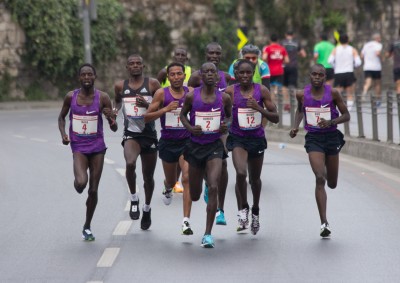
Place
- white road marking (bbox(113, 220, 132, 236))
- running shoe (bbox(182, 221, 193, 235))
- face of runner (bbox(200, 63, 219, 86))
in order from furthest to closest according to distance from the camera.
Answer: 1. white road marking (bbox(113, 220, 132, 236))
2. running shoe (bbox(182, 221, 193, 235))
3. face of runner (bbox(200, 63, 219, 86))

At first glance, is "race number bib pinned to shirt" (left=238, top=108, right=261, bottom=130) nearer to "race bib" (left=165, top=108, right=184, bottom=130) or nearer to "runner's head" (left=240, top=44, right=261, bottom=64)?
"race bib" (left=165, top=108, right=184, bottom=130)

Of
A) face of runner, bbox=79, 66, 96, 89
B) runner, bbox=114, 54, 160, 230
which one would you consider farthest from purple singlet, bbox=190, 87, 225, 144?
runner, bbox=114, 54, 160, 230

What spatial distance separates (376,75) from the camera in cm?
3238

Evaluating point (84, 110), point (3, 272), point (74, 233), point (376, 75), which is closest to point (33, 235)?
point (74, 233)

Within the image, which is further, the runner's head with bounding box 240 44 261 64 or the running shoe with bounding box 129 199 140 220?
the runner's head with bounding box 240 44 261 64

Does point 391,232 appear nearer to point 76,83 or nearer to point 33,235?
point 33,235

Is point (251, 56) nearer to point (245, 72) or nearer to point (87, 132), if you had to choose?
point (245, 72)

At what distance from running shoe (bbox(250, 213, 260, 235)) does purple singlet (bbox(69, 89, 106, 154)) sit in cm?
156

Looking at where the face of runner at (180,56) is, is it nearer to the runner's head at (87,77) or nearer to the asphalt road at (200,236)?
the asphalt road at (200,236)

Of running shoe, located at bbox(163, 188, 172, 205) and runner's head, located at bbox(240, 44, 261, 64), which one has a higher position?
runner's head, located at bbox(240, 44, 261, 64)

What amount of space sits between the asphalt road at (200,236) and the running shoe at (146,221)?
4.5 inches

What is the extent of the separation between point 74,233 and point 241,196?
168 cm

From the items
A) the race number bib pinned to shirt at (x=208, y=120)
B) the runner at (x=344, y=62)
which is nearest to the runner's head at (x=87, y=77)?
the race number bib pinned to shirt at (x=208, y=120)

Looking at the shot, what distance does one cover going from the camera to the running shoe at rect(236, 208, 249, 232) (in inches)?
506
